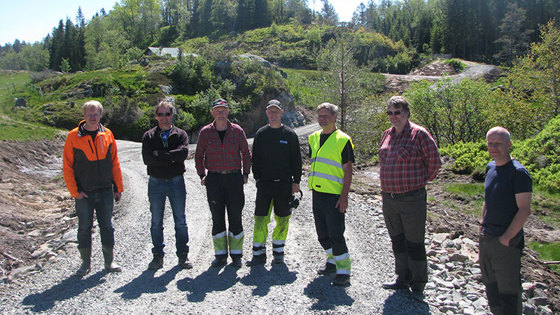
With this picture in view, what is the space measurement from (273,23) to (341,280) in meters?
120

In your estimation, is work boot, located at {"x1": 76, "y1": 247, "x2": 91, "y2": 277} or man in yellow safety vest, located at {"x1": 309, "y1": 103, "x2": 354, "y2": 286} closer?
man in yellow safety vest, located at {"x1": 309, "y1": 103, "x2": 354, "y2": 286}

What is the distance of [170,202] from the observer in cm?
557

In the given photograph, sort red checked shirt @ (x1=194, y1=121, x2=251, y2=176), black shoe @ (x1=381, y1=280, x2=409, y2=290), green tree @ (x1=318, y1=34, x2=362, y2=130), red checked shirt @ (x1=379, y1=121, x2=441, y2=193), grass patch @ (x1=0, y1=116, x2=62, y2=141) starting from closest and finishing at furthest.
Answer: red checked shirt @ (x1=379, y1=121, x2=441, y2=193)
black shoe @ (x1=381, y1=280, x2=409, y2=290)
red checked shirt @ (x1=194, y1=121, x2=251, y2=176)
grass patch @ (x1=0, y1=116, x2=62, y2=141)
green tree @ (x1=318, y1=34, x2=362, y2=130)

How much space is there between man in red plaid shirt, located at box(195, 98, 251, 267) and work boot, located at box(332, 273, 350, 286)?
57.7 inches

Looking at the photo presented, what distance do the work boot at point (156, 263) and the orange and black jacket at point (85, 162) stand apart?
4.18 feet

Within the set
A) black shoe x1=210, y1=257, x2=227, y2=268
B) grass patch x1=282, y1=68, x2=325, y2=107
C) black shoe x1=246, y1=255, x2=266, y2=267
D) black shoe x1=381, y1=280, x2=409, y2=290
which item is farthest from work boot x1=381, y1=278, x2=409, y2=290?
grass patch x1=282, y1=68, x2=325, y2=107

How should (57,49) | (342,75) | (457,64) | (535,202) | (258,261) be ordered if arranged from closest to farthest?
(258,261) → (535,202) → (342,75) → (57,49) → (457,64)

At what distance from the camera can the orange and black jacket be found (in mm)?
5223

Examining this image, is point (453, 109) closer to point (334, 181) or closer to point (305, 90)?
point (334, 181)

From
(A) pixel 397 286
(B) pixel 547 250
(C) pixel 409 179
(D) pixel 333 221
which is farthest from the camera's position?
(B) pixel 547 250

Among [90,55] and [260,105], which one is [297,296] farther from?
[90,55]

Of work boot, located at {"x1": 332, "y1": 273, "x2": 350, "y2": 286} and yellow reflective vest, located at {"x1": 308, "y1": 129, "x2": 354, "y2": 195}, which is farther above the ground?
yellow reflective vest, located at {"x1": 308, "y1": 129, "x2": 354, "y2": 195}

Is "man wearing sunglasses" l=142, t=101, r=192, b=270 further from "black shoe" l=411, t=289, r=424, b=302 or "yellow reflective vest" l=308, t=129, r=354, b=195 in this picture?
"black shoe" l=411, t=289, r=424, b=302

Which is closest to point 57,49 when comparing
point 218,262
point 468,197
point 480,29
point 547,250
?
point 468,197
